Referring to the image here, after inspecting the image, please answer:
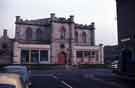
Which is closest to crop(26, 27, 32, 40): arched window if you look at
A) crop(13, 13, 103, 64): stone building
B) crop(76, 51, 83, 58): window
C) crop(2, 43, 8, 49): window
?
crop(13, 13, 103, 64): stone building

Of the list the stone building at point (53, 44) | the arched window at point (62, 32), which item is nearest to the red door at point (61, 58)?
the stone building at point (53, 44)

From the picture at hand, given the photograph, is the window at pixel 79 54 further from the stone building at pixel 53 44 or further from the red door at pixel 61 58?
the red door at pixel 61 58

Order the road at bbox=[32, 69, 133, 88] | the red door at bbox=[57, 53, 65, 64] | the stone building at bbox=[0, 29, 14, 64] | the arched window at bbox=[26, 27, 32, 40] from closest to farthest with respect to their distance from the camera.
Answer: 1. the road at bbox=[32, 69, 133, 88]
2. the stone building at bbox=[0, 29, 14, 64]
3. the red door at bbox=[57, 53, 65, 64]
4. the arched window at bbox=[26, 27, 32, 40]

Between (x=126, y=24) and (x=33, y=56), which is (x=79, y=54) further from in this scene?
(x=126, y=24)

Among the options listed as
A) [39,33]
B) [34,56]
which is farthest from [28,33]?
[34,56]

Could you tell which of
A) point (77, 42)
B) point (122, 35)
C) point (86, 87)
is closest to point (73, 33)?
point (77, 42)

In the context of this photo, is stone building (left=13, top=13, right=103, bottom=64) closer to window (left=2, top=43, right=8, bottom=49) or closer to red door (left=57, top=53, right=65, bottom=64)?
red door (left=57, top=53, right=65, bottom=64)

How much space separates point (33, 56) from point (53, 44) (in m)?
4.65

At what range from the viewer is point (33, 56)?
4500 centimetres

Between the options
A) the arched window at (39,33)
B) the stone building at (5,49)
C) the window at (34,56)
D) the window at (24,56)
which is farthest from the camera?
the arched window at (39,33)

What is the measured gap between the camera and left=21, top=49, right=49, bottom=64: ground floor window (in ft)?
144

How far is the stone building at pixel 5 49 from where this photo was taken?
44.4 m

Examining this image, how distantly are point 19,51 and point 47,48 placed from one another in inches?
218

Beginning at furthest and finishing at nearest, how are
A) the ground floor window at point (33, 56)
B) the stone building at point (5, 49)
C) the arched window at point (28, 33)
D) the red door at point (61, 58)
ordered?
1. the arched window at point (28, 33)
2. the red door at point (61, 58)
3. the stone building at point (5, 49)
4. the ground floor window at point (33, 56)
